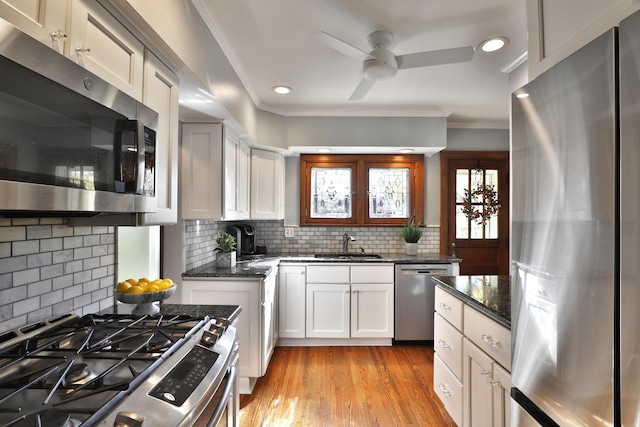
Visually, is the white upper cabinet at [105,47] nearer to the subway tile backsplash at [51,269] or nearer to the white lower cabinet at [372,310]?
the subway tile backsplash at [51,269]

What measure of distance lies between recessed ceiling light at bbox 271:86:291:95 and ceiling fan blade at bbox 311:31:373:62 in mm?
1127

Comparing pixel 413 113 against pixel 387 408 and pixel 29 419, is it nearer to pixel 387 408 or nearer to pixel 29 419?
pixel 387 408

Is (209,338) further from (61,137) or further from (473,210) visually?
(473,210)

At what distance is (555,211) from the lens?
998 mm

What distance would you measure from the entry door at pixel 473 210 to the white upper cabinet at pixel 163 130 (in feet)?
10.7

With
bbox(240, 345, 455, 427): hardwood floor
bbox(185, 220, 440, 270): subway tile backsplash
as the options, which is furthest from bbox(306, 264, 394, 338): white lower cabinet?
bbox(185, 220, 440, 270): subway tile backsplash

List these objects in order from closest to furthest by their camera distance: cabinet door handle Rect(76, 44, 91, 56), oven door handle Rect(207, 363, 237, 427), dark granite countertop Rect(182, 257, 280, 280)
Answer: cabinet door handle Rect(76, 44, 91, 56), oven door handle Rect(207, 363, 237, 427), dark granite countertop Rect(182, 257, 280, 280)

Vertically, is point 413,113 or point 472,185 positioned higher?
point 413,113

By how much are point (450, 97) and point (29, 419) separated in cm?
350

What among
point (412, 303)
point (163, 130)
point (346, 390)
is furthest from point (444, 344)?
point (163, 130)

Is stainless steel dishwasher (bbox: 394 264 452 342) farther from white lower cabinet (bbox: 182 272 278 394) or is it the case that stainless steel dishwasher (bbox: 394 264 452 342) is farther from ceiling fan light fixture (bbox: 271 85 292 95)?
ceiling fan light fixture (bbox: 271 85 292 95)

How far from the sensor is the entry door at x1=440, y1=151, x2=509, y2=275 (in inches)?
→ 163

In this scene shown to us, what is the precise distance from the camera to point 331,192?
4.15m

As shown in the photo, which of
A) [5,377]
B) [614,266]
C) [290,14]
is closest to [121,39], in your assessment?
[290,14]
